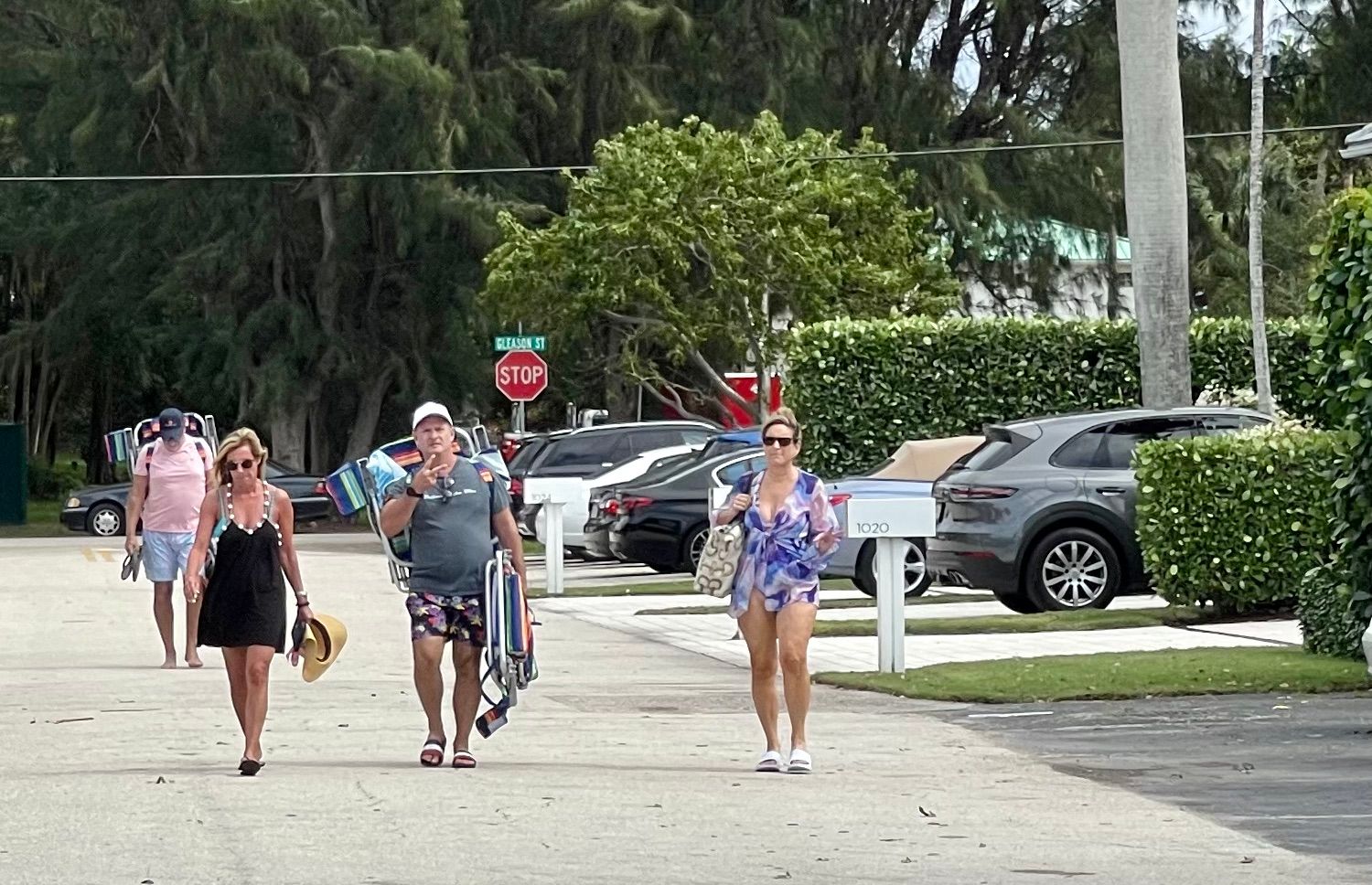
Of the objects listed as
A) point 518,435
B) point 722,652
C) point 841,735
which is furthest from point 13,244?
point 841,735

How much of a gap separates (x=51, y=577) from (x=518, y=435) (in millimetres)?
9594

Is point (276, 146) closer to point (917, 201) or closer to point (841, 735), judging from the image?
point (917, 201)

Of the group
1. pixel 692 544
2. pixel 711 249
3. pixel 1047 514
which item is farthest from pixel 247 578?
pixel 711 249

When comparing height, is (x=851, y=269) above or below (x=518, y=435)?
above

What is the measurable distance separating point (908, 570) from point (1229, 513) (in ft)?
18.0

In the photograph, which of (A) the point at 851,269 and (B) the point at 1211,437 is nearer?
(B) the point at 1211,437

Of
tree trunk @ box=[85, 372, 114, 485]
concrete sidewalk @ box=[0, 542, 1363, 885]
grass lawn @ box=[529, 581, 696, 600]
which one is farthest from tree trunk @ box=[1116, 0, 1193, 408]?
tree trunk @ box=[85, 372, 114, 485]

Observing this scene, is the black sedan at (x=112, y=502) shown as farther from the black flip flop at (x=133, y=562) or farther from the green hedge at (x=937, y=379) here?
the black flip flop at (x=133, y=562)

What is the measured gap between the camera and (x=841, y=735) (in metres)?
13.6

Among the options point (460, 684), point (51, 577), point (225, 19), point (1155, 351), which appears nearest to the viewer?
point (460, 684)

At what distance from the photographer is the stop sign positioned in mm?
40344

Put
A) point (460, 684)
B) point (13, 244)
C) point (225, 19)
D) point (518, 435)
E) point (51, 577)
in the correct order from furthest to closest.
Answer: point (13, 244) → point (225, 19) → point (518, 435) → point (51, 577) → point (460, 684)

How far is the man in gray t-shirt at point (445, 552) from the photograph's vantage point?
11977 millimetres

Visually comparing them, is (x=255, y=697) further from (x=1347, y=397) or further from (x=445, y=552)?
(x=1347, y=397)
